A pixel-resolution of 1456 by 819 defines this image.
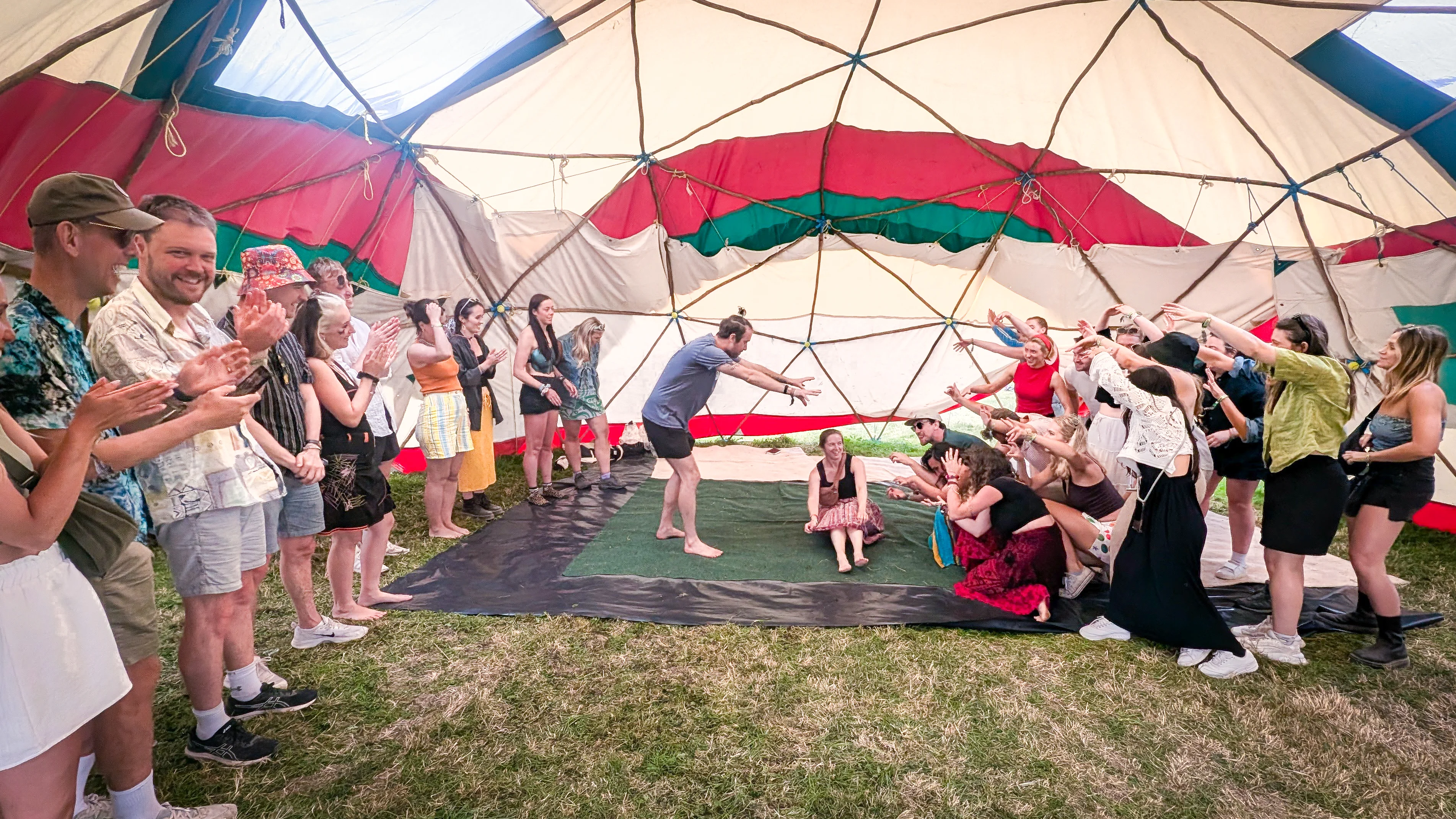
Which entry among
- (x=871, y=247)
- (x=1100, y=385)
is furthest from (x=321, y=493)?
(x=871, y=247)

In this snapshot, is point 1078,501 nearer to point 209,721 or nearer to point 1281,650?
point 1281,650

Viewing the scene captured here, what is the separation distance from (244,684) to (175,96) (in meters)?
3.50

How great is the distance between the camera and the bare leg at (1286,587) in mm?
3482

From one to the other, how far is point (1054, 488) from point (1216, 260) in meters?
4.55

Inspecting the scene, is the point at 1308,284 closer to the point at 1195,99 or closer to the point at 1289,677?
the point at 1195,99

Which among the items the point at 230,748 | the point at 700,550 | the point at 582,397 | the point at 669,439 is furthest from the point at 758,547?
the point at 230,748

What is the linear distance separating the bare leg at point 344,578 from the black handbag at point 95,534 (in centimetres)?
184

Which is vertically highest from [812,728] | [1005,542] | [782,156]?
[782,156]

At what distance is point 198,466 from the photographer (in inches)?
89.5

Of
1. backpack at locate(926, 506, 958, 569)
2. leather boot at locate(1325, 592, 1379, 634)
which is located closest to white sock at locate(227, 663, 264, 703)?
backpack at locate(926, 506, 958, 569)

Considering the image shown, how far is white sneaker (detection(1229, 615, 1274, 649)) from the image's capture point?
374 centimetres

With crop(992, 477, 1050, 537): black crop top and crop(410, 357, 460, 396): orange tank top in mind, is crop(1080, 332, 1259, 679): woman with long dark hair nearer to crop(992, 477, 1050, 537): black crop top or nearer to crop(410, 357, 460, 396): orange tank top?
crop(992, 477, 1050, 537): black crop top

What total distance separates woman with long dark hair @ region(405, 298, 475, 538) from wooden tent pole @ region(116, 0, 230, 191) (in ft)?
5.57

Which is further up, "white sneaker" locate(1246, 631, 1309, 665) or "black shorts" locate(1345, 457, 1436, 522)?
"black shorts" locate(1345, 457, 1436, 522)
